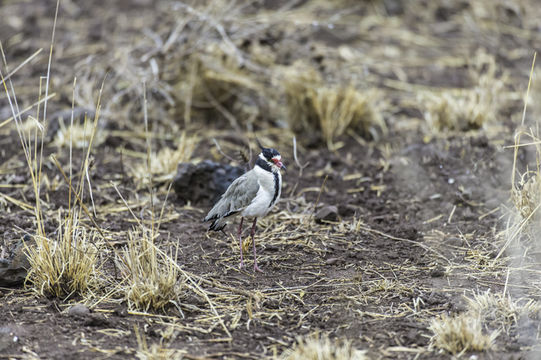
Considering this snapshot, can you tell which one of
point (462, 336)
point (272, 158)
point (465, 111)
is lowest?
point (465, 111)

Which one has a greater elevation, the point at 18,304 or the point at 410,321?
the point at 18,304

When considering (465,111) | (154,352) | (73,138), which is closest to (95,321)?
(154,352)

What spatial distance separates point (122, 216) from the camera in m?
5.57

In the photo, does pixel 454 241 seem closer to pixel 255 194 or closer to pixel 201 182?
pixel 255 194

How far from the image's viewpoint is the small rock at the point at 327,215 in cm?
536

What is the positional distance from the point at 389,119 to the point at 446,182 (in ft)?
5.41

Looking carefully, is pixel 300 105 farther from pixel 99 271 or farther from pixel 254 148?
pixel 99 271

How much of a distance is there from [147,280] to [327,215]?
192cm

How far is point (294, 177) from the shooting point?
6332mm

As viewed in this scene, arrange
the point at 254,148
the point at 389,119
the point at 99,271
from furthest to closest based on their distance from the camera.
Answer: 1. the point at 389,119
2. the point at 254,148
3. the point at 99,271

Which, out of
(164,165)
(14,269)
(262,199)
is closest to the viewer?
(14,269)

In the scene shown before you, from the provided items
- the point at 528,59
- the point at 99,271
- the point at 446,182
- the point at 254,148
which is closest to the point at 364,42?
the point at 528,59

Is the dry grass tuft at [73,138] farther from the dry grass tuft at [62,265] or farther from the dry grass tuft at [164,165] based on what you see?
the dry grass tuft at [62,265]

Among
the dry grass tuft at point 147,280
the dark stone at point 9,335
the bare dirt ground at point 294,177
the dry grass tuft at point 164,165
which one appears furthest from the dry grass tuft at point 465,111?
Answer: the dark stone at point 9,335
